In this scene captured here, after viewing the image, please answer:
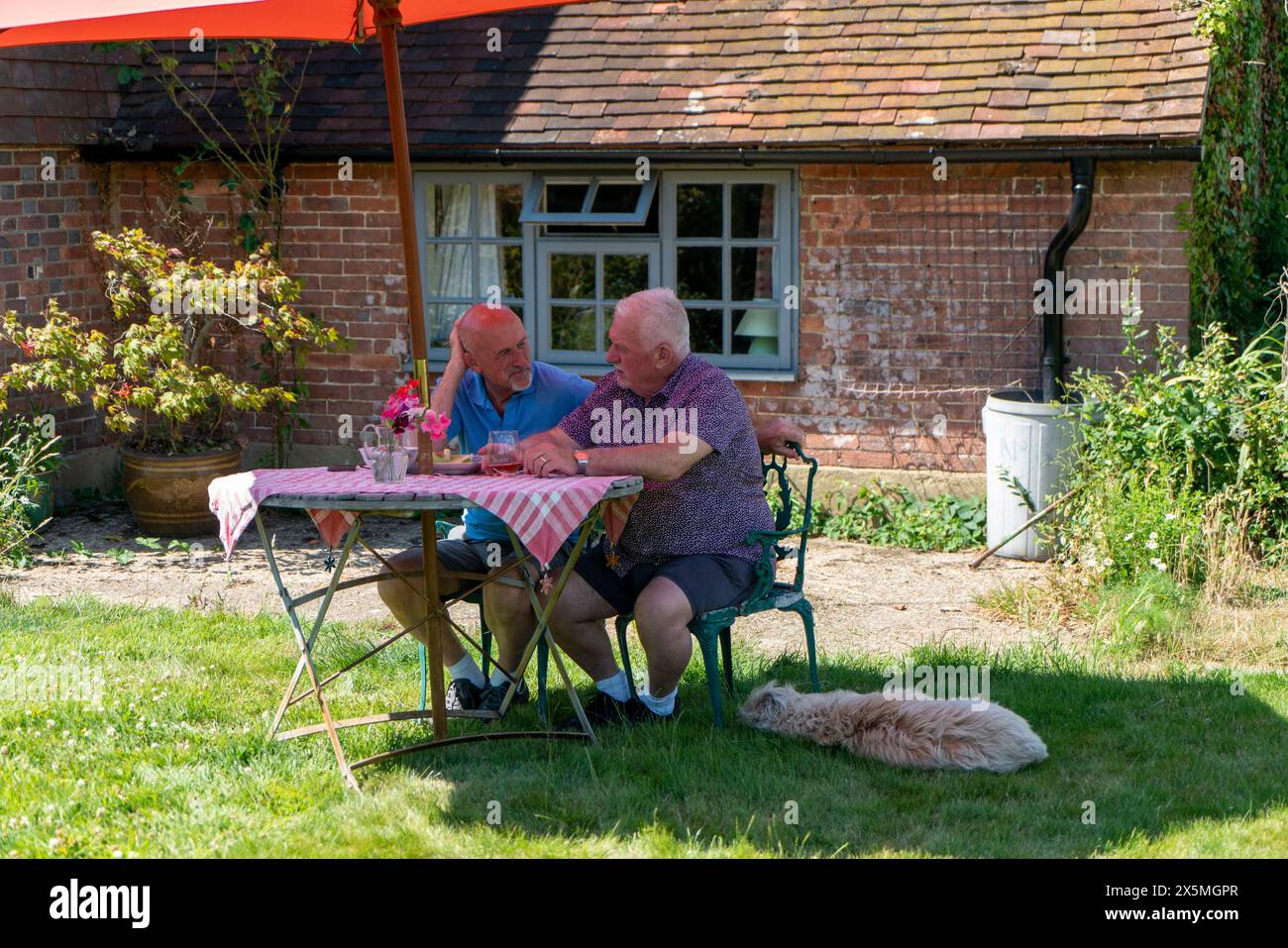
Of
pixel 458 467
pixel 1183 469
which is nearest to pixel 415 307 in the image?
pixel 458 467

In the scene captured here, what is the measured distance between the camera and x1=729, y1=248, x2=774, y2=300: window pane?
9.55m

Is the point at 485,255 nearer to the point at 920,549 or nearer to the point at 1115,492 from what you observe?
the point at 920,549

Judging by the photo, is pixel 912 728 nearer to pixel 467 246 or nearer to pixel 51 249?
pixel 467 246

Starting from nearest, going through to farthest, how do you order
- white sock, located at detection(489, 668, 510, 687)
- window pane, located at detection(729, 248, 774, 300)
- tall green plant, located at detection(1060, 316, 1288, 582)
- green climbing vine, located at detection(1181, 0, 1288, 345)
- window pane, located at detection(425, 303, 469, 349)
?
white sock, located at detection(489, 668, 510, 687), tall green plant, located at detection(1060, 316, 1288, 582), green climbing vine, located at detection(1181, 0, 1288, 345), window pane, located at detection(729, 248, 774, 300), window pane, located at detection(425, 303, 469, 349)

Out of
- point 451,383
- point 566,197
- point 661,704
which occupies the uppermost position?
point 566,197

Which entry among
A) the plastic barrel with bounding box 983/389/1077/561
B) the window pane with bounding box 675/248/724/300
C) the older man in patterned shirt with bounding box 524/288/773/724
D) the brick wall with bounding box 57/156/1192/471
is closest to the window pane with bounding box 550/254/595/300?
the window pane with bounding box 675/248/724/300

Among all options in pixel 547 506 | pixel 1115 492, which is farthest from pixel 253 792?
pixel 1115 492

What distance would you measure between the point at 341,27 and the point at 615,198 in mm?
4440

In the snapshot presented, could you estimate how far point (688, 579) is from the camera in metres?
5.07

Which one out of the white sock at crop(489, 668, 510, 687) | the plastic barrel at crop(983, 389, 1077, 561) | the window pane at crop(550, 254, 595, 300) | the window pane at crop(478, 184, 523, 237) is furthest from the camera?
the window pane at crop(478, 184, 523, 237)

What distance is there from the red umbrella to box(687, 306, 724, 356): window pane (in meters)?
4.46

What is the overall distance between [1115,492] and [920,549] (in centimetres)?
173

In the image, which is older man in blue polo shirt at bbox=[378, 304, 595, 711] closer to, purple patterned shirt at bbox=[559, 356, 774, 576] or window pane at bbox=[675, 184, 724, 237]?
purple patterned shirt at bbox=[559, 356, 774, 576]
